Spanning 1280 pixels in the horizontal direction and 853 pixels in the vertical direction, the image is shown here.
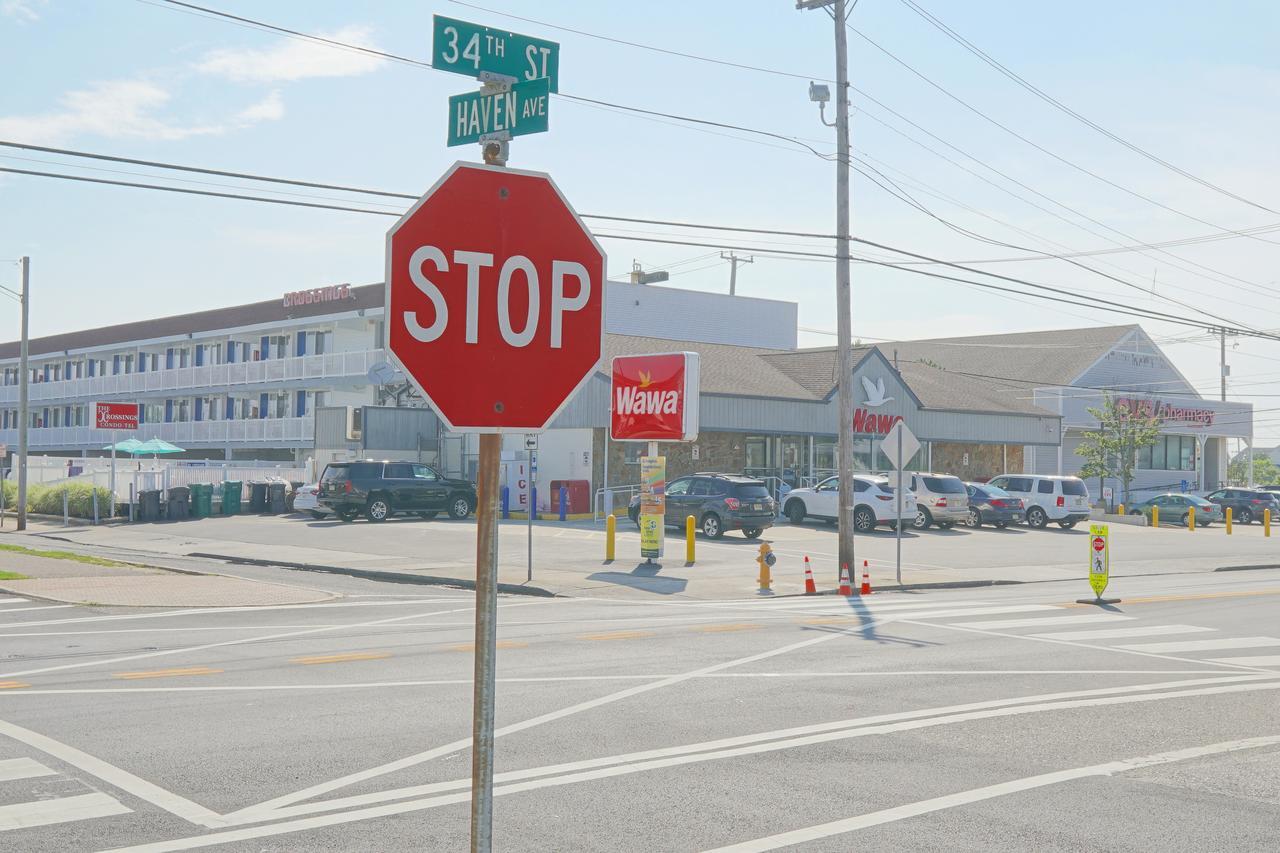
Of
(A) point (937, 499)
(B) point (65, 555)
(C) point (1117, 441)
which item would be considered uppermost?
(C) point (1117, 441)

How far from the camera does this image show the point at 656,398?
29.1 metres

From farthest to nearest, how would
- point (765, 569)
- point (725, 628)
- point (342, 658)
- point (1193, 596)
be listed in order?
point (765, 569) < point (1193, 596) < point (725, 628) < point (342, 658)

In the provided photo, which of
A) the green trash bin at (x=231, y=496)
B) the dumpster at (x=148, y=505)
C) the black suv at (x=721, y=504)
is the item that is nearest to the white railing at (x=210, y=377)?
the green trash bin at (x=231, y=496)

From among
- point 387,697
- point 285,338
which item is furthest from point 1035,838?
point 285,338

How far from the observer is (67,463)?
43625mm

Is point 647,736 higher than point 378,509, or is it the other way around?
point 378,509

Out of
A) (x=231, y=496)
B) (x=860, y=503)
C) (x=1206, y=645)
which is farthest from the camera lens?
(x=231, y=496)

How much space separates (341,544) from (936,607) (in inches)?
611

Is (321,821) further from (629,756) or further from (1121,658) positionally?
(1121,658)

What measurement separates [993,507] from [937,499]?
3.29m

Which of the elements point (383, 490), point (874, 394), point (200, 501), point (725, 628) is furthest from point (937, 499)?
point (725, 628)

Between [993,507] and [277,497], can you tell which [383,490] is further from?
[993,507]

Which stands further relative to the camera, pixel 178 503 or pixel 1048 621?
pixel 178 503

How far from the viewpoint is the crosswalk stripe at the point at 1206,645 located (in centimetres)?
1371
